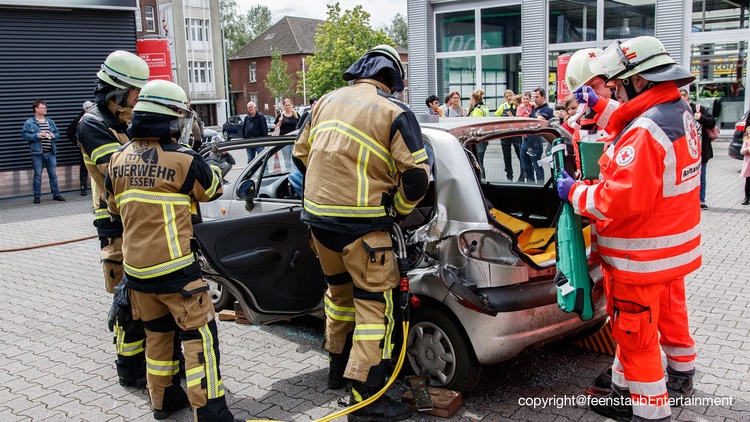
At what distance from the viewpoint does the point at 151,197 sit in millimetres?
3529

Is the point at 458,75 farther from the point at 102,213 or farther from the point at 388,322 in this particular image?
the point at 388,322

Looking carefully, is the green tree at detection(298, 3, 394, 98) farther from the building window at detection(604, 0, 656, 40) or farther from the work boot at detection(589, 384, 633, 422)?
the work boot at detection(589, 384, 633, 422)

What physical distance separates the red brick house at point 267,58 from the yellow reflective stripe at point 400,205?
65.5m

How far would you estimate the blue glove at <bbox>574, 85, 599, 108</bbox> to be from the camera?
4.38 meters

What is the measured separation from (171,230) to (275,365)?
5.00ft

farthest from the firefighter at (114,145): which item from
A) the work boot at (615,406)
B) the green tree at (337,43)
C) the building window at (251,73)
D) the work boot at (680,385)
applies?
the building window at (251,73)

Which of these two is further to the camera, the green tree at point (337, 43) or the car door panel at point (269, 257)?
the green tree at point (337, 43)

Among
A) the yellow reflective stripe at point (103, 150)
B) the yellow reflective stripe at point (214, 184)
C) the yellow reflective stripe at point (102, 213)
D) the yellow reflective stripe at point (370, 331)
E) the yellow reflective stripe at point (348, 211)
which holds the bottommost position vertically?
the yellow reflective stripe at point (370, 331)

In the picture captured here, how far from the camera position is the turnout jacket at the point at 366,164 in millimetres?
3543

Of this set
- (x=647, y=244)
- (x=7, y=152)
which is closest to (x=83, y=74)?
(x=7, y=152)

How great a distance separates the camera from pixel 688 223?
3.36 meters

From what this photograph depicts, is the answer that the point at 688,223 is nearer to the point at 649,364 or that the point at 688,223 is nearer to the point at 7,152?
the point at 649,364

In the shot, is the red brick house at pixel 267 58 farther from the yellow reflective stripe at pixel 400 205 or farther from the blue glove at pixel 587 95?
the yellow reflective stripe at pixel 400 205

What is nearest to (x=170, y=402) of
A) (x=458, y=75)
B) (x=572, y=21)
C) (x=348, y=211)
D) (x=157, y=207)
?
(x=157, y=207)
